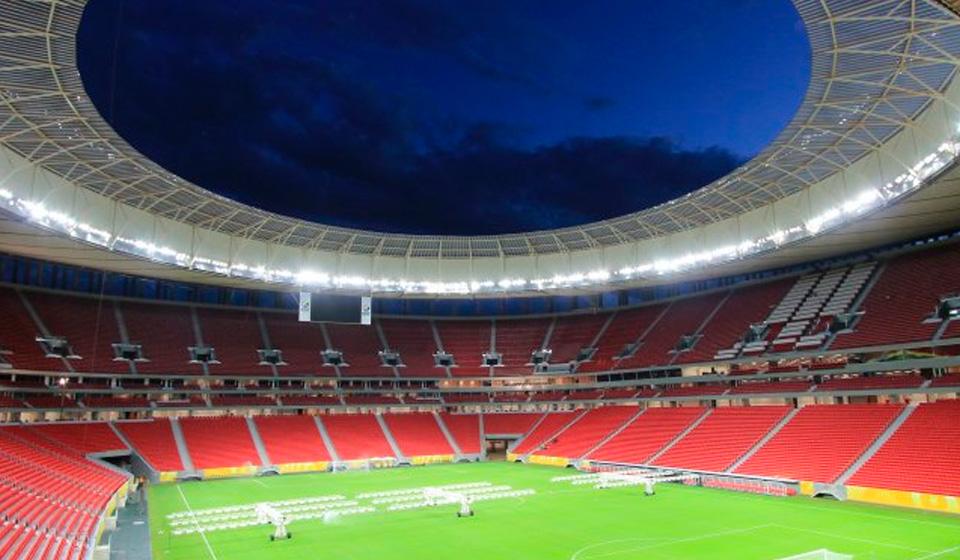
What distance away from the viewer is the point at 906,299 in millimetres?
43562

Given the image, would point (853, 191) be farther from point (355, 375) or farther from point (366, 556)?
point (355, 375)

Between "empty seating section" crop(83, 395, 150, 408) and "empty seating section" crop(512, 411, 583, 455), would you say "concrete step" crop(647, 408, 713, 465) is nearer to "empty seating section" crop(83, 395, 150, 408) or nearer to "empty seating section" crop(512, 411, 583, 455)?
"empty seating section" crop(512, 411, 583, 455)

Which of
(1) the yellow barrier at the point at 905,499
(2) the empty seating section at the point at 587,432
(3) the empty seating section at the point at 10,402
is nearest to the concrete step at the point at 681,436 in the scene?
(2) the empty seating section at the point at 587,432

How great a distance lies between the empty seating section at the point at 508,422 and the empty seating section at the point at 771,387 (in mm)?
20925

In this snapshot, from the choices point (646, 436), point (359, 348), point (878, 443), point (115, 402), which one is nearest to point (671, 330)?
point (646, 436)

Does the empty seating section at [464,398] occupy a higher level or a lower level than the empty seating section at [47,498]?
higher

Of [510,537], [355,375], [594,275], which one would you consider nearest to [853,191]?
[594,275]

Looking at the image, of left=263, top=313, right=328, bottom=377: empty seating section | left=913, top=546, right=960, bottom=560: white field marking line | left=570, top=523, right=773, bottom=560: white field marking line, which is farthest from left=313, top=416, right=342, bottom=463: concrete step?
left=913, top=546, right=960, bottom=560: white field marking line

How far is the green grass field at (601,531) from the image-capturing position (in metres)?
23.6

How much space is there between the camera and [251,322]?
213 feet

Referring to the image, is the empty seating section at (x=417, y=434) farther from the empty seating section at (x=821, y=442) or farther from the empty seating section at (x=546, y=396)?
the empty seating section at (x=821, y=442)

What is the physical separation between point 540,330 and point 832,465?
127 feet

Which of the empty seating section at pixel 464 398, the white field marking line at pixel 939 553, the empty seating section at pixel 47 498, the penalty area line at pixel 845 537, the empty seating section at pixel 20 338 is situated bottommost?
the penalty area line at pixel 845 537

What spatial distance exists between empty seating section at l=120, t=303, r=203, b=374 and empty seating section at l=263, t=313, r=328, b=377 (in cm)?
764
